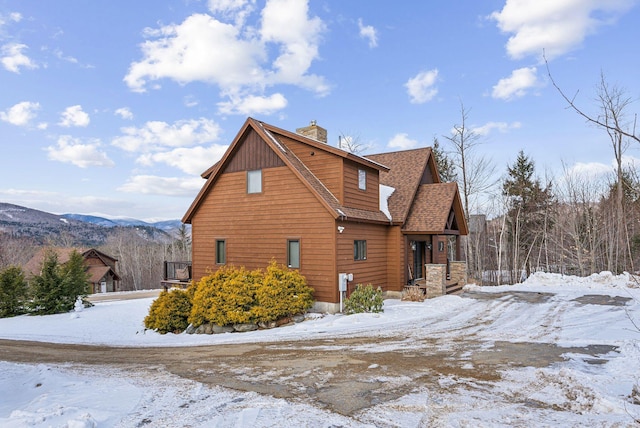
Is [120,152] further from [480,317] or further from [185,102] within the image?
[480,317]

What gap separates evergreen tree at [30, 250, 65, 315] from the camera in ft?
58.3

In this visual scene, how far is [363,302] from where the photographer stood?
12.7 metres

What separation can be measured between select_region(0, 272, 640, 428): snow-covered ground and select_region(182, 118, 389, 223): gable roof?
424cm

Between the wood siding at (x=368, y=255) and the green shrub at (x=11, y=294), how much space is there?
630 inches

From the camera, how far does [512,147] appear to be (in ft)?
109

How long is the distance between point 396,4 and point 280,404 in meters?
A: 17.0

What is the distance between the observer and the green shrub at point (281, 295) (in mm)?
11836

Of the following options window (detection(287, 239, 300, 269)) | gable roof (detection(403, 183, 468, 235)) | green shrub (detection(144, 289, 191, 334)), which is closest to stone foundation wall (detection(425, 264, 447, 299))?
gable roof (detection(403, 183, 468, 235))

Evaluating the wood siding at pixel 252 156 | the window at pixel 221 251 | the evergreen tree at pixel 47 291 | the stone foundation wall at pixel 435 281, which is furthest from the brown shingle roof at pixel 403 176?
the evergreen tree at pixel 47 291

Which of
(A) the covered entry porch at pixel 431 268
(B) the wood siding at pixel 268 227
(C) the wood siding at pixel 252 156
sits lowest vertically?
(A) the covered entry porch at pixel 431 268

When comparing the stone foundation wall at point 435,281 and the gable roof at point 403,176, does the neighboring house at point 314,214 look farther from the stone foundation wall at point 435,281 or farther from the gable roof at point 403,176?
the stone foundation wall at point 435,281

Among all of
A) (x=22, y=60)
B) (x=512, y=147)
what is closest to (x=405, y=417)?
(x=22, y=60)

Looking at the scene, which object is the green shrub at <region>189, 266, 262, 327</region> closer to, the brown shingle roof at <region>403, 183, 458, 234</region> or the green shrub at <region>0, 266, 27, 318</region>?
the brown shingle roof at <region>403, 183, 458, 234</region>

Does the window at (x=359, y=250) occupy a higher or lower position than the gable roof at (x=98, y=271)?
higher
